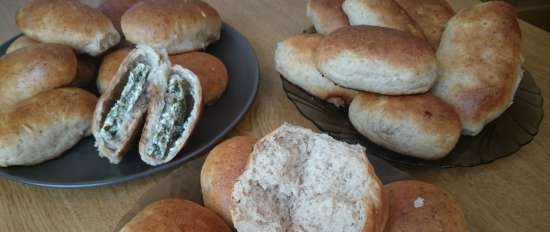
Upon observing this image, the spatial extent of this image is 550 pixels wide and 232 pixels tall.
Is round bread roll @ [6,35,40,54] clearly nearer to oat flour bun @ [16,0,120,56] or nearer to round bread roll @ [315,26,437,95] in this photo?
oat flour bun @ [16,0,120,56]

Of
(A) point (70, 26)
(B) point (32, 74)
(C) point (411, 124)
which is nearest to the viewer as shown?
(C) point (411, 124)

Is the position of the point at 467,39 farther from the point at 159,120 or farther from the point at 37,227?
the point at 37,227

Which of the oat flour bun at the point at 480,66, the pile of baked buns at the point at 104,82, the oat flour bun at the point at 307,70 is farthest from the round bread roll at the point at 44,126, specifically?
the oat flour bun at the point at 480,66

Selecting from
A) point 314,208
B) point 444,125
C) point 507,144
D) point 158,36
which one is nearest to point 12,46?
point 158,36

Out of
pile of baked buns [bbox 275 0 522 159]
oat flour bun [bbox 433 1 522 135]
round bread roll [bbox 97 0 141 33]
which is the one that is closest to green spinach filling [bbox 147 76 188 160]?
pile of baked buns [bbox 275 0 522 159]

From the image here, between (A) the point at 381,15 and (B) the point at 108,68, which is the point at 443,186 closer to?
(A) the point at 381,15

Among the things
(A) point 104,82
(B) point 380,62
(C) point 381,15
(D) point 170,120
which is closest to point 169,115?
(D) point 170,120

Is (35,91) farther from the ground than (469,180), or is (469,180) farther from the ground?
(35,91)
